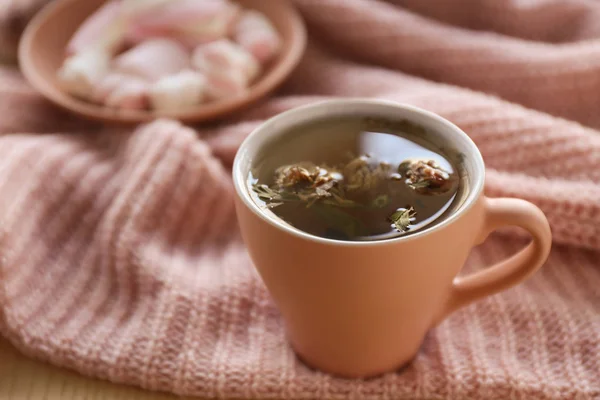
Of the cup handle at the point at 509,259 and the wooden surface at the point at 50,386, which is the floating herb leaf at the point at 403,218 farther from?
the wooden surface at the point at 50,386

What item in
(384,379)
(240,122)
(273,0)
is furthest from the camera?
(273,0)

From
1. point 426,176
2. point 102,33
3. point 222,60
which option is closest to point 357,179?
point 426,176

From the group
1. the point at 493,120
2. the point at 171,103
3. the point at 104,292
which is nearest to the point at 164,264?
the point at 104,292

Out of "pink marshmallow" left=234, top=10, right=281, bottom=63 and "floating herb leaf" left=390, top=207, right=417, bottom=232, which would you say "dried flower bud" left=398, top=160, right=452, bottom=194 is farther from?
"pink marshmallow" left=234, top=10, right=281, bottom=63

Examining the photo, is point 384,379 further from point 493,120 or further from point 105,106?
point 105,106

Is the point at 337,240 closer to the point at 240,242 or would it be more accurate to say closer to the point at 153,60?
the point at 240,242

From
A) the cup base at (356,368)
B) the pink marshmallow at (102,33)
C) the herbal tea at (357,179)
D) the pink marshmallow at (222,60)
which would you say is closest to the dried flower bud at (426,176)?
the herbal tea at (357,179)
